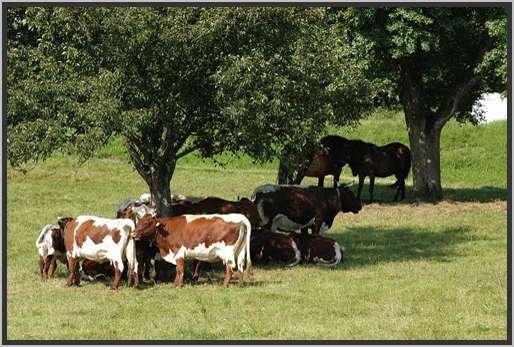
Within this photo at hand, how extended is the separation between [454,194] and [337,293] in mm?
20681

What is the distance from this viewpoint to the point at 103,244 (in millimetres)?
17953

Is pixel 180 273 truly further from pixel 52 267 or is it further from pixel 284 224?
pixel 284 224

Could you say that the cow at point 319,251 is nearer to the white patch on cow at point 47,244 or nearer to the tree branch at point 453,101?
the white patch on cow at point 47,244

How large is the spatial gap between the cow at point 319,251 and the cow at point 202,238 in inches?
116

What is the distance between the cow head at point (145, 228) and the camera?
18.0 meters

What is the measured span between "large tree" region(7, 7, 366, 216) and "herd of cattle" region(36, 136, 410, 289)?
6.08ft

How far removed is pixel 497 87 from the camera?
3416 centimetres

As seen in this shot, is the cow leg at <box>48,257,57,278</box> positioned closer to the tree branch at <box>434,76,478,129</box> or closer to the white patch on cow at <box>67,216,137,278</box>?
the white patch on cow at <box>67,216,137,278</box>

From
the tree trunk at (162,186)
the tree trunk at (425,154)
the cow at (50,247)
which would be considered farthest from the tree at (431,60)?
the cow at (50,247)

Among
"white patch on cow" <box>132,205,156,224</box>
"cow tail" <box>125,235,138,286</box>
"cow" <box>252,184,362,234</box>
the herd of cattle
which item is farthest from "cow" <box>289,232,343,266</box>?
"cow tail" <box>125,235,138,286</box>

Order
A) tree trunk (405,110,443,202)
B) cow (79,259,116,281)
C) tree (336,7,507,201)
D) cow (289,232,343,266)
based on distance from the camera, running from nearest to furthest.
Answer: cow (79,259,116,281), cow (289,232,343,266), tree (336,7,507,201), tree trunk (405,110,443,202)

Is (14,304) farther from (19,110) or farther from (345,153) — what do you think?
(345,153)

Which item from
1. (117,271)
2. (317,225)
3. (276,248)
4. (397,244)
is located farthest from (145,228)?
(397,244)

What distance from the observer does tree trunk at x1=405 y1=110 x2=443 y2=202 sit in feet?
115
